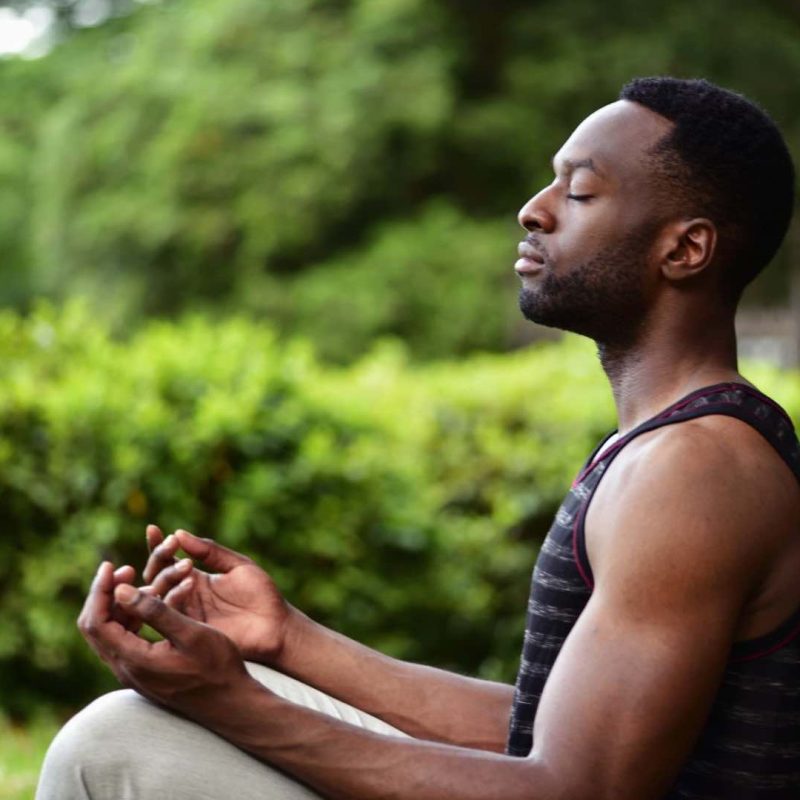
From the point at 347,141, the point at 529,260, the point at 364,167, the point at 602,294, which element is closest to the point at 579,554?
the point at 602,294

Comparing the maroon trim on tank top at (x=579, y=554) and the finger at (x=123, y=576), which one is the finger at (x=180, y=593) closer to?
the finger at (x=123, y=576)

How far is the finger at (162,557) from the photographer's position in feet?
8.43

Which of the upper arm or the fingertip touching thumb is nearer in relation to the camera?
the upper arm

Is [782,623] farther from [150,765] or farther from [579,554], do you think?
[150,765]

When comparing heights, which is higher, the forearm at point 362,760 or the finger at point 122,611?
the finger at point 122,611

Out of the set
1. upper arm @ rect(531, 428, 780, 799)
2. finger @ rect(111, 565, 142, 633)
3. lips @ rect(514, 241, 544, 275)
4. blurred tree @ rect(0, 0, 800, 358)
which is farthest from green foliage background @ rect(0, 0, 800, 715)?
upper arm @ rect(531, 428, 780, 799)

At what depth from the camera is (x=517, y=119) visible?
1423cm

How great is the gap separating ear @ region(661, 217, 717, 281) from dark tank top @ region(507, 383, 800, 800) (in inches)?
7.6

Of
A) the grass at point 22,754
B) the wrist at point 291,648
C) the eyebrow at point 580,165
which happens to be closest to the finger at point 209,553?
the wrist at point 291,648

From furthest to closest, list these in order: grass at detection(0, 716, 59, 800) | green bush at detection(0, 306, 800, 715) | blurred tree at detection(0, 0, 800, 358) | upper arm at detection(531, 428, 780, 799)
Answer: blurred tree at detection(0, 0, 800, 358)
green bush at detection(0, 306, 800, 715)
grass at detection(0, 716, 59, 800)
upper arm at detection(531, 428, 780, 799)

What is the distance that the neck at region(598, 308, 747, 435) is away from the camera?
225 cm

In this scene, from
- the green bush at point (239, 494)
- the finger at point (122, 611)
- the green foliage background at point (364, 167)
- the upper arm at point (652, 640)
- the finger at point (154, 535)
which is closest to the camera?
the upper arm at point (652, 640)

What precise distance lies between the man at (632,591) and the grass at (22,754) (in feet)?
7.78

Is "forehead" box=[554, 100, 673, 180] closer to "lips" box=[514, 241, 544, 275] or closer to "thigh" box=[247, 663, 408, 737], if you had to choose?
"lips" box=[514, 241, 544, 275]
